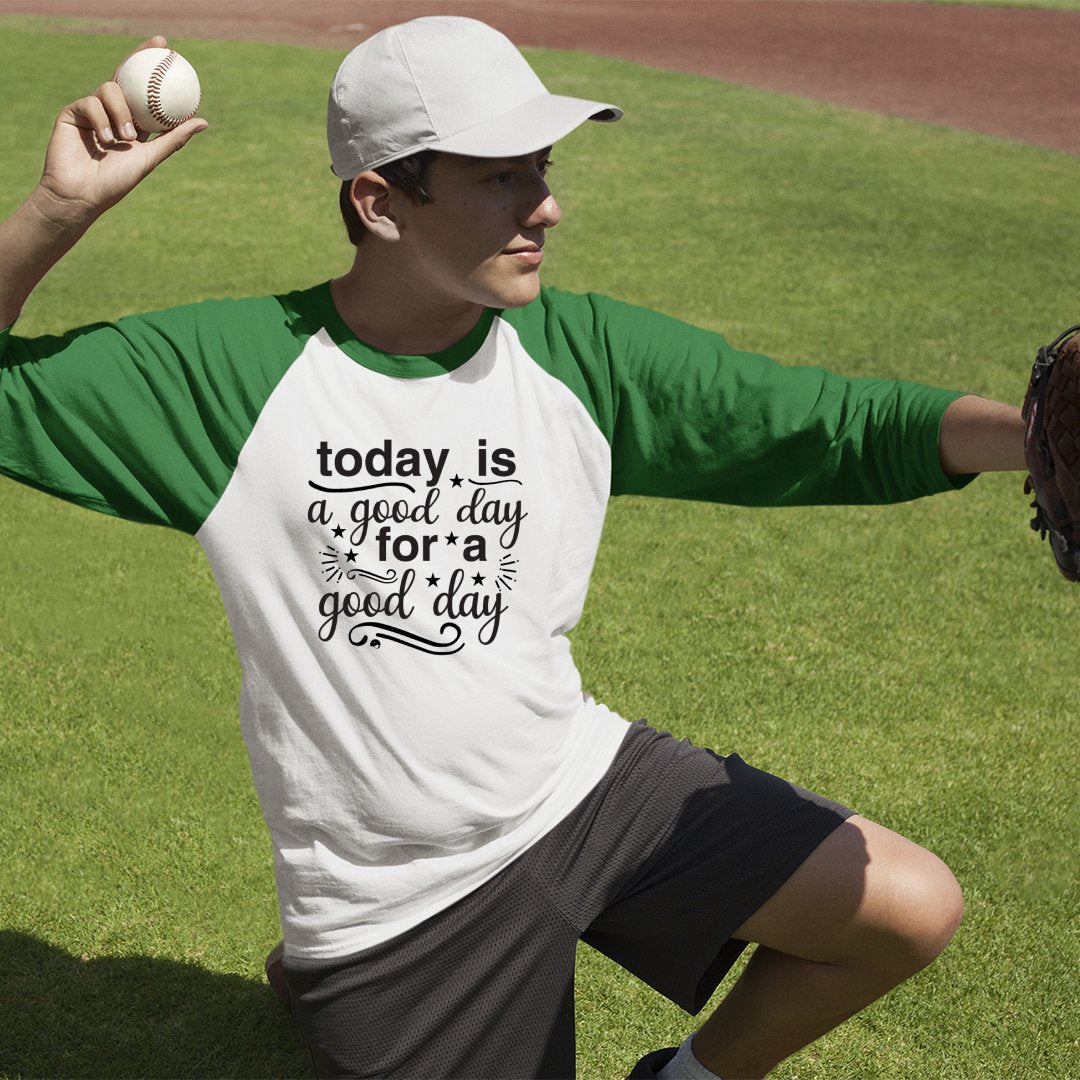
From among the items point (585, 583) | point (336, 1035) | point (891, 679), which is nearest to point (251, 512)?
point (585, 583)

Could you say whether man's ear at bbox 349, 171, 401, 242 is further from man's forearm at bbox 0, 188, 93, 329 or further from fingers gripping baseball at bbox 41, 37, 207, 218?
man's forearm at bbox 0, 188, 93, 329

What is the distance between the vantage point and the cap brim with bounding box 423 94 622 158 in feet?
7.98

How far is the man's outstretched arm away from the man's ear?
0.31 m

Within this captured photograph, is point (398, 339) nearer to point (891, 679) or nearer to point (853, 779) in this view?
point (853, 779)

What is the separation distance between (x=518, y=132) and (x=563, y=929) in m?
1.34

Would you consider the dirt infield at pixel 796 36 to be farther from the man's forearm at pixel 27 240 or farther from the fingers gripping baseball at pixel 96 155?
the man's forearm at pixel 27 240

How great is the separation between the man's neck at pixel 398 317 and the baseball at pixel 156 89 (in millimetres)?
475

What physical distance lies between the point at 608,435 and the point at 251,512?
0.63 meters

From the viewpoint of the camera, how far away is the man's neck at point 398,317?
2.57 metres

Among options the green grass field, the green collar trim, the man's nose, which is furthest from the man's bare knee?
the man's nose

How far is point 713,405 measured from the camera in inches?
106

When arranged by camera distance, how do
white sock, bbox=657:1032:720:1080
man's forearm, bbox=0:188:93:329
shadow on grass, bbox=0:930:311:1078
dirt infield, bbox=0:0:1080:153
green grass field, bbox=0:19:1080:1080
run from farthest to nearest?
dirt infield, bbox=0:0:1080:153, green grass field, bbox=0:19:1080:1080, shadow on grass, bbox=0:930:311:1078, white sock, bbox=657:1032:720:1080, man's forearm, bbox=0:188:93:329

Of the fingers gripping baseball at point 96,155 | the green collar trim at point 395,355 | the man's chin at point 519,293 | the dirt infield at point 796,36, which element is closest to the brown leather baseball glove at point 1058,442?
the man's chin at point 519,293

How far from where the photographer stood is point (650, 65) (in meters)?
18.2
